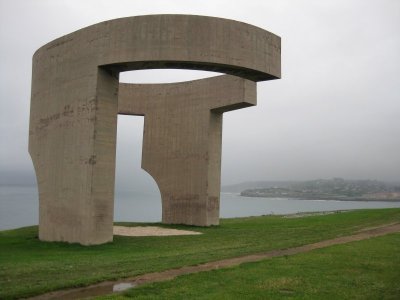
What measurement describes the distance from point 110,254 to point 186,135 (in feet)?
34.0

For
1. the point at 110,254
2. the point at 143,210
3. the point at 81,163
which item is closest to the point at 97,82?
the point at 81,163

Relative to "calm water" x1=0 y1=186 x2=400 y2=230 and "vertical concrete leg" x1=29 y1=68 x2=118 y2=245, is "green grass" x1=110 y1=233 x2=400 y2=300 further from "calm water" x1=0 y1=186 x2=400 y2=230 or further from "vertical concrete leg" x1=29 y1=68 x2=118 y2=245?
"calm water" x1=0 y1=186 x2=400 y2=230

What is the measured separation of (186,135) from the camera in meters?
21.5

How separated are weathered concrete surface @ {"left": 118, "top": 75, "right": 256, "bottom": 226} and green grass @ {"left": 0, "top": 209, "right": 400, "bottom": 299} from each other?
2736mm

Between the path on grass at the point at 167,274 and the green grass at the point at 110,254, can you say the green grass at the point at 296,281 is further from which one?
the green grass at the point at 110,254

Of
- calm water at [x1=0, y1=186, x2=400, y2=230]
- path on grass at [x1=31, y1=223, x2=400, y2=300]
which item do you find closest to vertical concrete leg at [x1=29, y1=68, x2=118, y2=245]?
path on grass at [x1=31, y1=223, x2=400, y2=300]

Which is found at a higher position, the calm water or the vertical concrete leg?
the vertical concrete leg

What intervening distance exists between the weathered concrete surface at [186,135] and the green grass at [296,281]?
10.6 meters

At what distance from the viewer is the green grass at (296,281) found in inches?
263

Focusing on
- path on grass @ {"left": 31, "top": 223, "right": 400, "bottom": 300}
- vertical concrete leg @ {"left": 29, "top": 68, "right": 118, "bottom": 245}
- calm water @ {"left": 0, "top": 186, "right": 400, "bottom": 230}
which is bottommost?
calm water @ {"left": 0, "top": 186, "right": 400, "bottom": 230}

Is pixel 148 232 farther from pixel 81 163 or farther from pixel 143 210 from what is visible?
pixel 143 210

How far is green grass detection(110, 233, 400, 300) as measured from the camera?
22.0 feet

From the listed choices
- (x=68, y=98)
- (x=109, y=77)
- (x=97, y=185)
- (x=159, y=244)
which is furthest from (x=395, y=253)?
(x=68, y=98)

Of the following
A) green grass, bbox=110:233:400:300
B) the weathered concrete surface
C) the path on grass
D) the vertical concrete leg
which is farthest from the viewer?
the weathered concrete surface
